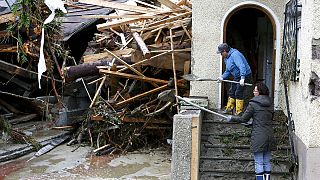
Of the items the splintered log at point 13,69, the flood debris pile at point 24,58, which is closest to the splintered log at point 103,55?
the flood debris pile at point 24,58

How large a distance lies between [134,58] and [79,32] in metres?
5.93

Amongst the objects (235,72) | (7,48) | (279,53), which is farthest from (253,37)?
(7,48)

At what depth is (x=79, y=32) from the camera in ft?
53.3

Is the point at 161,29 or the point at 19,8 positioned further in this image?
the point at 161,29

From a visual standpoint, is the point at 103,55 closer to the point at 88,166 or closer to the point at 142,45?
the point at 142,45

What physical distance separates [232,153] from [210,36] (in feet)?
8.78

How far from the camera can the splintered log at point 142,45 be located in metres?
10.5

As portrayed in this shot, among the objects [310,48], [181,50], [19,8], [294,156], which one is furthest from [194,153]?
[19,8]

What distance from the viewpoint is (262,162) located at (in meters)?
7.06

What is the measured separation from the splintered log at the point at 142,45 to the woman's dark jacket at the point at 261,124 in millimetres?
4144

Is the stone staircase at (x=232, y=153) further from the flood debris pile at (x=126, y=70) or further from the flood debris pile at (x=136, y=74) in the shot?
the flood debris pile at (x=136, y=74)

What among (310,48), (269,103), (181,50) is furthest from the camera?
(181,50)

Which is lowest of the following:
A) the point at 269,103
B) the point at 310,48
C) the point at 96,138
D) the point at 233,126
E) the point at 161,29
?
the point at 96,138

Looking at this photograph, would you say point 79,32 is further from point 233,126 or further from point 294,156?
point 294,156
